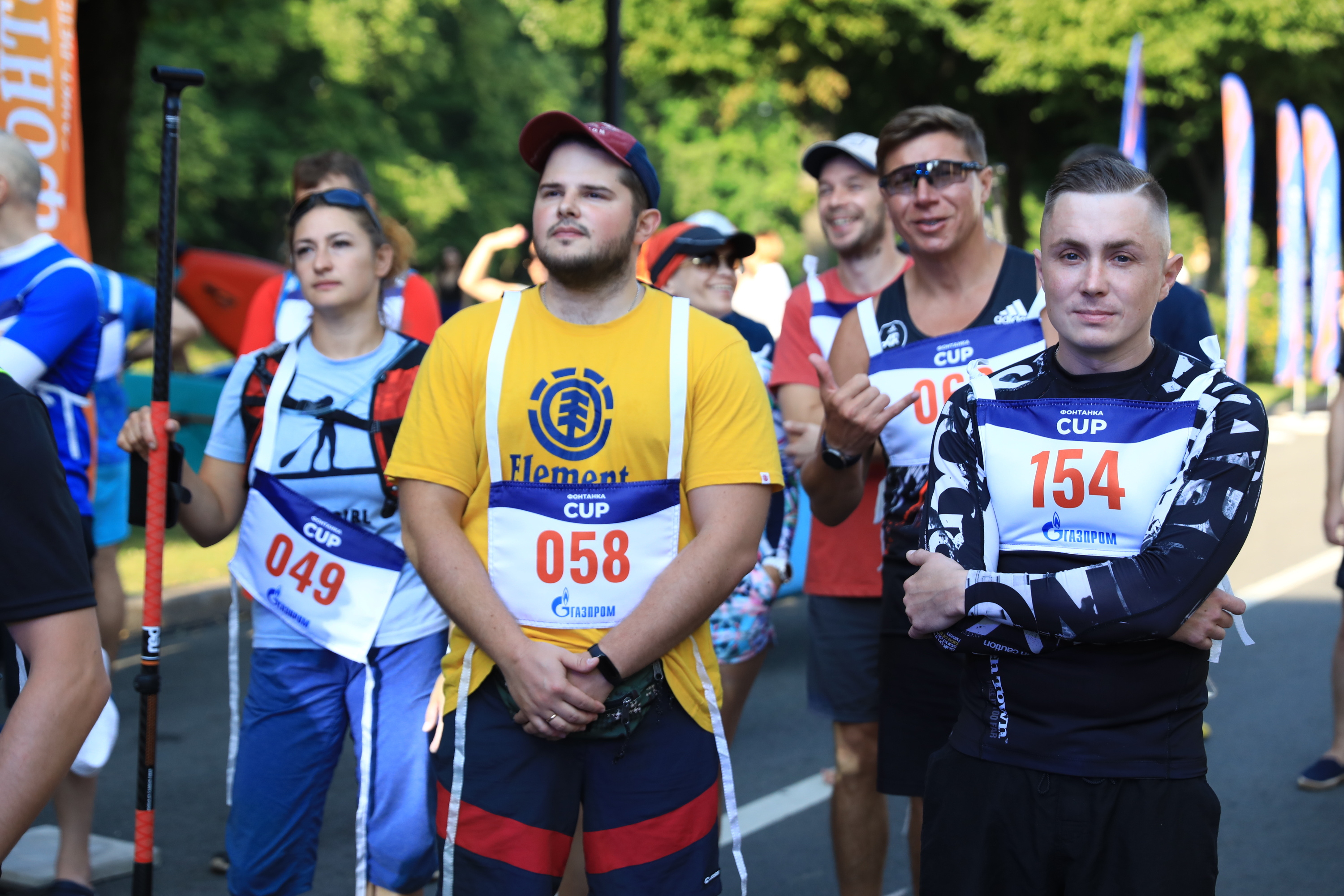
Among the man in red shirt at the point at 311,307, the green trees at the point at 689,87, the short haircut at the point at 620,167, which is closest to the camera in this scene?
the short haircut at the point at 620,167

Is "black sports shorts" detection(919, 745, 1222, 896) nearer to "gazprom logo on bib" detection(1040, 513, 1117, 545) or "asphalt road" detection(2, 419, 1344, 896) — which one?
"gazprom logo on bib" detection(1040, 513, 1117, 545)

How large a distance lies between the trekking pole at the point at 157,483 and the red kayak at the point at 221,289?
844 cm

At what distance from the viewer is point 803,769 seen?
557 centimetres

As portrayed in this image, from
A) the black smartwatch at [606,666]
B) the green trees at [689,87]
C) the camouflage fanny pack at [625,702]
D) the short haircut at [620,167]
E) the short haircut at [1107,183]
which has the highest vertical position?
the green trees at [689,87]

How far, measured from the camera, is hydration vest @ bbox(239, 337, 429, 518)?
347 centimetres

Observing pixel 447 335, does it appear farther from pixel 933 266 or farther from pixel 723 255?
pixel 723 255

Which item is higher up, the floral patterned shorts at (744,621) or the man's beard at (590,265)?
the man's beard at (590,265)

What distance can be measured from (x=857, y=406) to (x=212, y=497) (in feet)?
5.82

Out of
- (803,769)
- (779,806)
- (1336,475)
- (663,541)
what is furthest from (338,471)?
(1336,475)

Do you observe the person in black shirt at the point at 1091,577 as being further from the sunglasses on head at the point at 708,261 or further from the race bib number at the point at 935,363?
the sunglasses on head at the point at 708,261

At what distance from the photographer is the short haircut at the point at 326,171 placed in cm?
500

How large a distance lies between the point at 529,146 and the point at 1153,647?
5.40 feet

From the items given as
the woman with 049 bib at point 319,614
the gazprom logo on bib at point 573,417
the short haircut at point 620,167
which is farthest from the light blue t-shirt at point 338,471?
the short haircut at point 620,167

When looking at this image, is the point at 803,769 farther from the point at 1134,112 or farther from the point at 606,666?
the point at 1134,112
